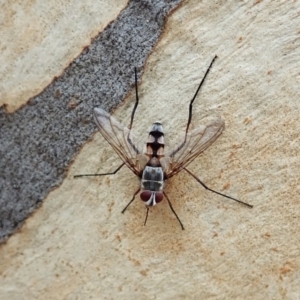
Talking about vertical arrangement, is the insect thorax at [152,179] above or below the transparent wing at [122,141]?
below

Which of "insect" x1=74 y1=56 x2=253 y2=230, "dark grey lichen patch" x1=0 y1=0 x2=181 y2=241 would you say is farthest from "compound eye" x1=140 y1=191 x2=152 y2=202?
"dark grey lichen patch" x1=0 y1=0 x2=181 y2=241

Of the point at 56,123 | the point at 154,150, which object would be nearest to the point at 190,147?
the point at 154,150

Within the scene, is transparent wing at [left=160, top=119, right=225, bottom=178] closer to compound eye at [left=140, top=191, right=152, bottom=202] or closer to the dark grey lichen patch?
compound eye at [left=140, top=191, right=152, bottom=202]

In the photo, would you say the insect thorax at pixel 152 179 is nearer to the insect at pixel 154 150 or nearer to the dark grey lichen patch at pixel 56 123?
the insect at pixel 154 150

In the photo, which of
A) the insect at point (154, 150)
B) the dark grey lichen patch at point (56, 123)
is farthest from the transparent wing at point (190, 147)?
the dark grey lichen patch at point (56, 123)

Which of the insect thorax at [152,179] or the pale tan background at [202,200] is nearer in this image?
the pale tan background at [202,200]

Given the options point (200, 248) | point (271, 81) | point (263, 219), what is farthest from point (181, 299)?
point (271, 81)

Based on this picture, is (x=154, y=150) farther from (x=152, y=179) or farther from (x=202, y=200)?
(x=202, y=200)
